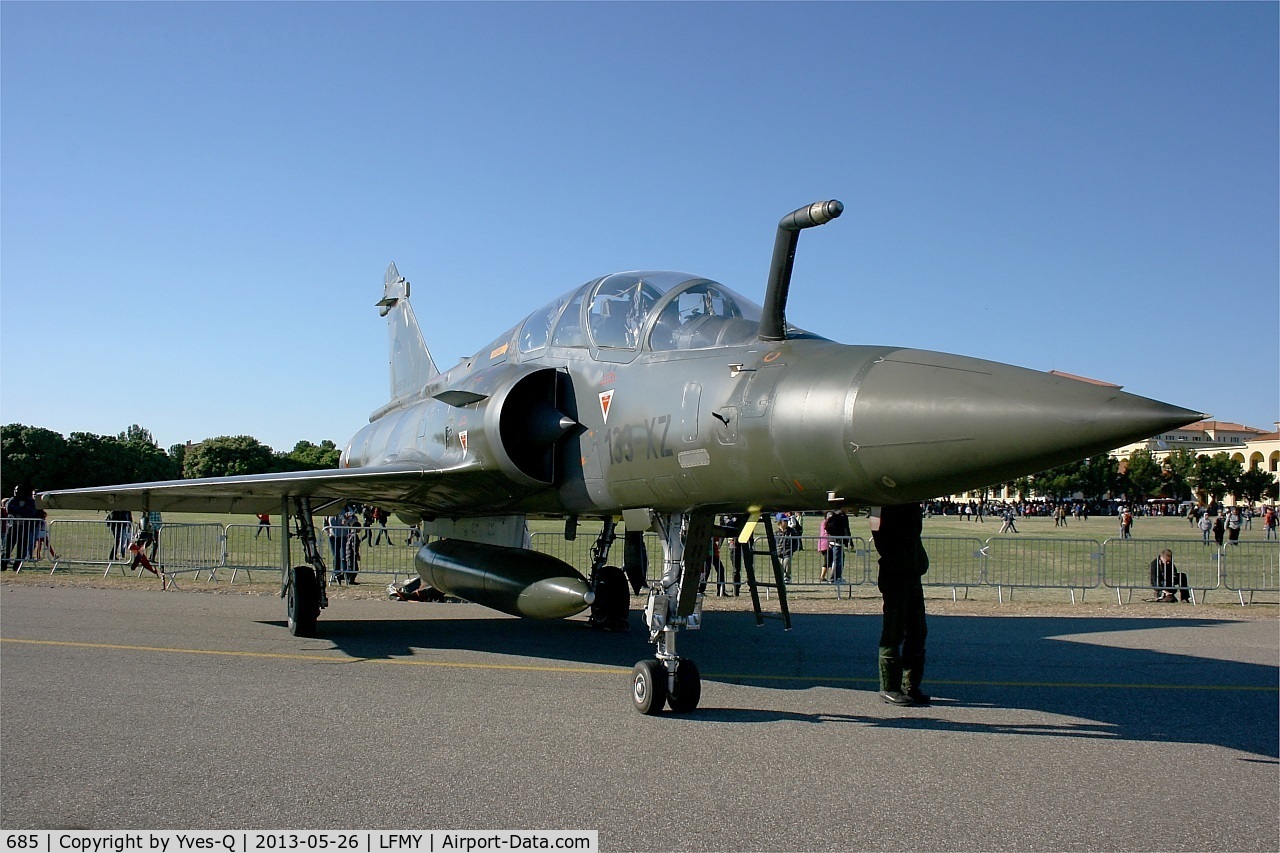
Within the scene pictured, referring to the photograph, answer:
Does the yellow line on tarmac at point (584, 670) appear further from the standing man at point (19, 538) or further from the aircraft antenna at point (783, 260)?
the standing man at point (19, 538)

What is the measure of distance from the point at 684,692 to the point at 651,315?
2628mm

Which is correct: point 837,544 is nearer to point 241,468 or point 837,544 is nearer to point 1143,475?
point 1143,475

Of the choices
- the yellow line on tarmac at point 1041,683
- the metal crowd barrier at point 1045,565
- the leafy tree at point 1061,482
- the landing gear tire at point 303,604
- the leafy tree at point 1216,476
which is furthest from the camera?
the leafy tree at point 1061,482

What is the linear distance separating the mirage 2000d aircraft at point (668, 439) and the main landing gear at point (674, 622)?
14mm

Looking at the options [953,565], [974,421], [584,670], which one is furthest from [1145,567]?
[974,421]

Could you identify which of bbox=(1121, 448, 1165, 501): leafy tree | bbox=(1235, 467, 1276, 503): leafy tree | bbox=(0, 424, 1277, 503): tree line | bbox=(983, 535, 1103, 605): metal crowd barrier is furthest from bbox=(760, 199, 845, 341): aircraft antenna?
bbox=(1235, 467, 1276, 503): leafy tree

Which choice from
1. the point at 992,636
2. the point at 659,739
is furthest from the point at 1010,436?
the point at 992,636

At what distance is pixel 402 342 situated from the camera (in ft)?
49.0

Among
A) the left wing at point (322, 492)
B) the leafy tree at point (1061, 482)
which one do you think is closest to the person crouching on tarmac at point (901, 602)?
the left wing at point (322, 492)

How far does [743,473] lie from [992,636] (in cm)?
611

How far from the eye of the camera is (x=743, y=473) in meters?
5.60

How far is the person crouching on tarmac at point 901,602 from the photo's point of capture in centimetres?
657

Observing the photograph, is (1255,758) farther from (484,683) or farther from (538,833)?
(484,683)

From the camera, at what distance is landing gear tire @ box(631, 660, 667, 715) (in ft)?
20.0
